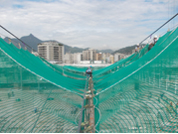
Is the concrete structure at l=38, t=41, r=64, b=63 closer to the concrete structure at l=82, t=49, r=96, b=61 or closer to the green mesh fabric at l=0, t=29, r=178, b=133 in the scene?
the concrete structure at l=82, t=49, r=96, b=61

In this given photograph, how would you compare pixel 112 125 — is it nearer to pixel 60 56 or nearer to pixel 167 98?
pixel 167 98

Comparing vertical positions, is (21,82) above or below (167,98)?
above

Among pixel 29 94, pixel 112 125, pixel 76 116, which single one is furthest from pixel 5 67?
pixel 112 125

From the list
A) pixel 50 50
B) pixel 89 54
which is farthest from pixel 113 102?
pixel 89 54

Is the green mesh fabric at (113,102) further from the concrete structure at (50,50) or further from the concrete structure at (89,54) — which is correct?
the concrete structure at (89,54)

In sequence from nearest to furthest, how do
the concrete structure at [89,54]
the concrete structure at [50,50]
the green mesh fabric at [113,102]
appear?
the green mesh fabric at [113,102]
the concrete structure at [50,50]
the concrete structure at [89,54]

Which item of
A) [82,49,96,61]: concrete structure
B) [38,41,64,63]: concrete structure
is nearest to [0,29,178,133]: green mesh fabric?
[38,41,64,63]: concrete structure

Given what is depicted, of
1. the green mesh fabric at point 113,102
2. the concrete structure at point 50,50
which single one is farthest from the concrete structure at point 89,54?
the green mesh fabric at point 113,102

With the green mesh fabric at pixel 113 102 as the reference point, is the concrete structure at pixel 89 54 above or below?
above

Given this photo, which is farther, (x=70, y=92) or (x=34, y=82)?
(x=70, y=92)

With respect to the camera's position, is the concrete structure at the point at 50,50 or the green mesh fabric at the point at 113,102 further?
the concrete structure at the point at 50,50

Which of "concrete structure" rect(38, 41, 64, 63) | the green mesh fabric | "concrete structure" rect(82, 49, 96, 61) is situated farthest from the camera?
"concrete structure" rect(82, 49, 96, 61)
